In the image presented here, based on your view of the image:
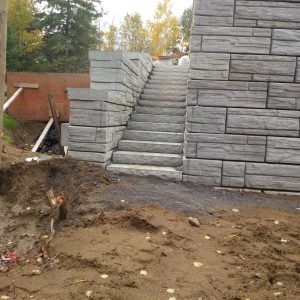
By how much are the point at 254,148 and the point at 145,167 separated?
65.2 inches

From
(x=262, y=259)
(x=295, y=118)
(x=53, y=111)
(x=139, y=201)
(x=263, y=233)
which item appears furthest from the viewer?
(x=53, y=111)

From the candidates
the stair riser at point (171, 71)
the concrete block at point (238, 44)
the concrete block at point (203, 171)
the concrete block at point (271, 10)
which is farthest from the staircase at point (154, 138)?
the concrete block at point (271, 10)

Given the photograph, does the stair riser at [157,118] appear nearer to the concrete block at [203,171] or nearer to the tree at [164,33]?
the concrete block at [203,171]

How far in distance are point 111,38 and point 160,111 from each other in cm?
2692

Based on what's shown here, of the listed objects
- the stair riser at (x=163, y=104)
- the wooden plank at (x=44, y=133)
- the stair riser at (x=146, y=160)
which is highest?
the stair riser at (x=163, y=104)

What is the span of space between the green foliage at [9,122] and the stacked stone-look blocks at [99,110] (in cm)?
584

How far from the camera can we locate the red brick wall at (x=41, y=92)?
11008 millimetres

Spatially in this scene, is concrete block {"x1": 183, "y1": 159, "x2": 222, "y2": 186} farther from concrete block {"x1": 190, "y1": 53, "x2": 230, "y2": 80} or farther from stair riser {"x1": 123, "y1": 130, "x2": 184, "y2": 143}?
concrete block {"x1": 190, "y1": 53, "x2": 230, "y2": 80}

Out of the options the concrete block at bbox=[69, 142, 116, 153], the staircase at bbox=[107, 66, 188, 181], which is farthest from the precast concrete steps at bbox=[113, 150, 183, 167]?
the concrete block at bbox=[69, 142, 116, 153]

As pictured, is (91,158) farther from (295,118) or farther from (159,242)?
(295,118)

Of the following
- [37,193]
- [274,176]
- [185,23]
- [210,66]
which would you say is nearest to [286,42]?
[210,66]

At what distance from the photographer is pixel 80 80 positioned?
11.0 meters

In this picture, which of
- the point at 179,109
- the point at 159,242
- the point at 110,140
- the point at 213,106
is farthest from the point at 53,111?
the point at 159,242

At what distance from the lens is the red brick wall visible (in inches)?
433
